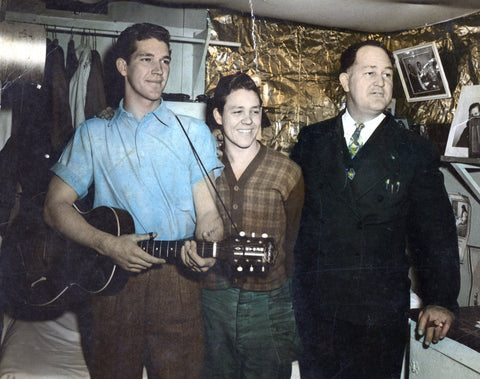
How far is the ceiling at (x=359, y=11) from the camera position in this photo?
103 centimetres

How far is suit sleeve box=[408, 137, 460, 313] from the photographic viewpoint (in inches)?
40.9

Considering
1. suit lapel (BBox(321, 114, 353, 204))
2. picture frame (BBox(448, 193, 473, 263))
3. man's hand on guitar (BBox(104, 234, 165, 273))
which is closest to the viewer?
man's hand on guitar (BBox(104, 234, 165, 273))

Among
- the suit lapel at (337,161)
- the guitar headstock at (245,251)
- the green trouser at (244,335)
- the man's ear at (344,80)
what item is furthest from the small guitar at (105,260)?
the man's ear at (344,80)

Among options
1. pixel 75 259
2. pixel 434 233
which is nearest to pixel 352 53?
pixel 434 233

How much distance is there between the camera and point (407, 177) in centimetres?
104

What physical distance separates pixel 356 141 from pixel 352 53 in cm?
25

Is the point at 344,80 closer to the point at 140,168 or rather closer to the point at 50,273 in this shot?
the point at 140,168

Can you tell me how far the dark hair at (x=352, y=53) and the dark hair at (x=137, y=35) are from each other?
1.61 feet

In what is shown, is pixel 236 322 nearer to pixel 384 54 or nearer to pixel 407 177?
pixel 407 177

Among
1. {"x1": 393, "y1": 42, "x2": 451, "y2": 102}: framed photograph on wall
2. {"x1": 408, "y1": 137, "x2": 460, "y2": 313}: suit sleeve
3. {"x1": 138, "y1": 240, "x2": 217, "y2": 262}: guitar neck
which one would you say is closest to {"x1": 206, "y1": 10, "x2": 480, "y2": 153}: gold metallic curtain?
{"x1": 393, "y1": 42, "x2": 451, "y2": 102}: framed photograph on wall

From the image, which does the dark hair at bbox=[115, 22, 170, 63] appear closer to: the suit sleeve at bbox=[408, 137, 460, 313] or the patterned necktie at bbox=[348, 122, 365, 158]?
the patterned necktie at bbox=[348, 122, 365, 158]

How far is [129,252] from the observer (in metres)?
0.95

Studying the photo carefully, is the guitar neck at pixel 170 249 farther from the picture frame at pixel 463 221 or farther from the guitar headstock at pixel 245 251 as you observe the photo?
the picture frame at pixel 463 221

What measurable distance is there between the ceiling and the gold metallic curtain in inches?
0.8
